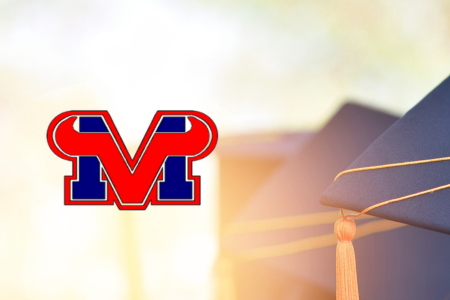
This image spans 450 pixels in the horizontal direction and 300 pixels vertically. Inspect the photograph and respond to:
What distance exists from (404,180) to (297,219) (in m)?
0.46

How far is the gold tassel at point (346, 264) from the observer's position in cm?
70

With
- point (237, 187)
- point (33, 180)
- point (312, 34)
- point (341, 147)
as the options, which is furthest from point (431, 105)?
point (33, 180)

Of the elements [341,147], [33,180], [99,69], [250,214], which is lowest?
[250,214]

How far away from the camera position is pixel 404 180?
0.69 m

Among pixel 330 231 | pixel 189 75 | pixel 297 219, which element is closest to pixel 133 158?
pixel 189 75

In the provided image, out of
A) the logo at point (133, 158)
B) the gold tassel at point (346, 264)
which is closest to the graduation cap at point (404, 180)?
the gold tassel at point (346, 264)

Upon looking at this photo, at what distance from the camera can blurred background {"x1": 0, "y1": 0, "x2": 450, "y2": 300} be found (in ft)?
3.59

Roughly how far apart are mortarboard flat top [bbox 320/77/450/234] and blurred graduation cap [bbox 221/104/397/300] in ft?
1.08

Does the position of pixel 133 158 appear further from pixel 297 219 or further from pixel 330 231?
pixel 330 231

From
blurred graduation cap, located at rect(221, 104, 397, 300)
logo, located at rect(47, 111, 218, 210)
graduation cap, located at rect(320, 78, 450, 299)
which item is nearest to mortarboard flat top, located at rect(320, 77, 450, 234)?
graduation cap, located at rect(320, 78, 450, 299)

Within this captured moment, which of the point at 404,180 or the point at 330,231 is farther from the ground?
the point at 404,180

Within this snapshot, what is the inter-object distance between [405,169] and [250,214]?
54 cm

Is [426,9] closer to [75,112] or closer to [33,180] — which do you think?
[75,112]

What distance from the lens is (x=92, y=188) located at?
1079mm
